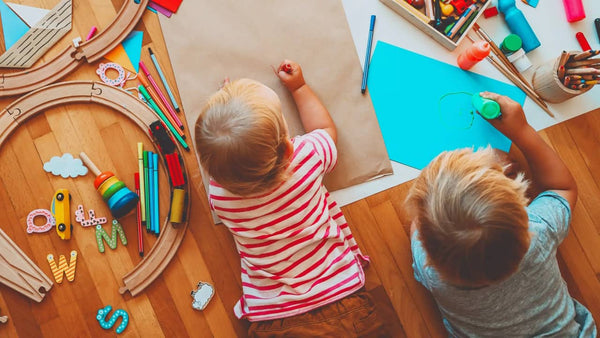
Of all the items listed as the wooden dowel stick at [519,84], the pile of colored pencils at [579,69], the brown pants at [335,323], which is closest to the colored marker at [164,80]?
the brown pants at [335,323]

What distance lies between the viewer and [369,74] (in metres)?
0.88

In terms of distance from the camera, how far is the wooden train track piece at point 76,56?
0.82m

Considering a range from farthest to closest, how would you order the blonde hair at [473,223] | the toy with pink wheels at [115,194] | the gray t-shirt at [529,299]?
the toy with pink wheels at [115,194] < the gray t-shirt at [529,299] < the blonde hair at [473,223]

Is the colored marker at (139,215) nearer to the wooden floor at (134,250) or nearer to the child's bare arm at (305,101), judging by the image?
the wooden floor at (134,250)

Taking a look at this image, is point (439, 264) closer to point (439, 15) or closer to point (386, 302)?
point (386, 302)

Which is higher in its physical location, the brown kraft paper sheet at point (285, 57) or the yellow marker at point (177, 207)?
the brown kraft paper sheet at point (285, 57)

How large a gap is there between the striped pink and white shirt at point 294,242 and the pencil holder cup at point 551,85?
0.47m

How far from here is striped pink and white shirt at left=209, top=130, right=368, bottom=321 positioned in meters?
0.71

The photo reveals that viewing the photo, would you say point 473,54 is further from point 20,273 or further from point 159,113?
point 20,273

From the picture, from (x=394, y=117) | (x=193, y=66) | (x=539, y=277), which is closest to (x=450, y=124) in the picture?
(x=394, y=117)

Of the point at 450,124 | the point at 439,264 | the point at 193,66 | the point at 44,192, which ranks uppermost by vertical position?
the point at 193,66

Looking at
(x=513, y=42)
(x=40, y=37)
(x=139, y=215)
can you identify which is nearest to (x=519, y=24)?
(x=513, y=42)

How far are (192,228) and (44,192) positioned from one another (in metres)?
0.31

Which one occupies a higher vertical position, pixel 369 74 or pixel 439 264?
pixel 369 74
